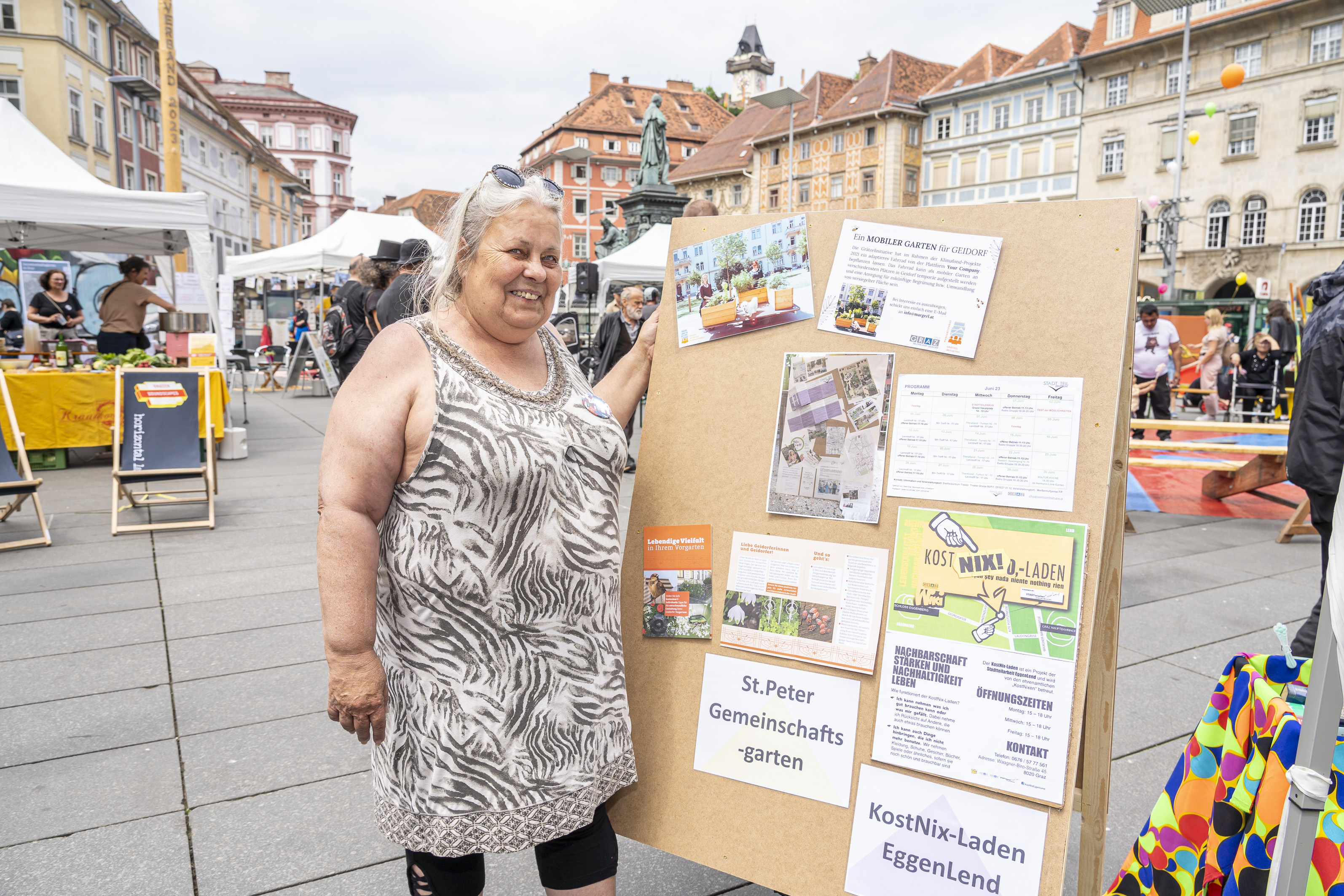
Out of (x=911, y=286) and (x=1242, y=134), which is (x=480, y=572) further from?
(x=1242, y=134)

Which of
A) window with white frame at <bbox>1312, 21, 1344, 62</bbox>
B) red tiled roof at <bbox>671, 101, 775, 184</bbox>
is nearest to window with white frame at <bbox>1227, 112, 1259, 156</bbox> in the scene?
window with white frame at <bbox>1312, 21, 1344, 62</bbox>

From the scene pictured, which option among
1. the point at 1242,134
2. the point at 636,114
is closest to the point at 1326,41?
the point at 1242,134

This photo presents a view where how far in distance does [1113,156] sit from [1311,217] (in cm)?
878

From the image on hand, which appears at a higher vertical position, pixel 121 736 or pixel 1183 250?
pixel 1183 250

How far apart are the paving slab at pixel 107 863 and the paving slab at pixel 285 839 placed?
0.06 metres

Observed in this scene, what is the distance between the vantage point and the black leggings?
1.67 metres

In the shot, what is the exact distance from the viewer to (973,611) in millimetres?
1578

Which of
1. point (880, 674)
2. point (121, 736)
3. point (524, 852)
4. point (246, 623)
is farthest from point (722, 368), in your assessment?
point (246, 623)

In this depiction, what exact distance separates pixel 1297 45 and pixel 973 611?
4001cm

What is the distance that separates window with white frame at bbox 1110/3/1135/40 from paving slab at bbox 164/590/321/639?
1683 inches

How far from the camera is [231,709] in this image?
3.18 m

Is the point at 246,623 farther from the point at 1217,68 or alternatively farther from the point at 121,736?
the point at 1217,68

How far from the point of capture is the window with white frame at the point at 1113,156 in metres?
37.2

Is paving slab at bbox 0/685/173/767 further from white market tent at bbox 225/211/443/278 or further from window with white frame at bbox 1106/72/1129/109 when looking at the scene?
window with white frame at bbox 1106/72/1129/109
